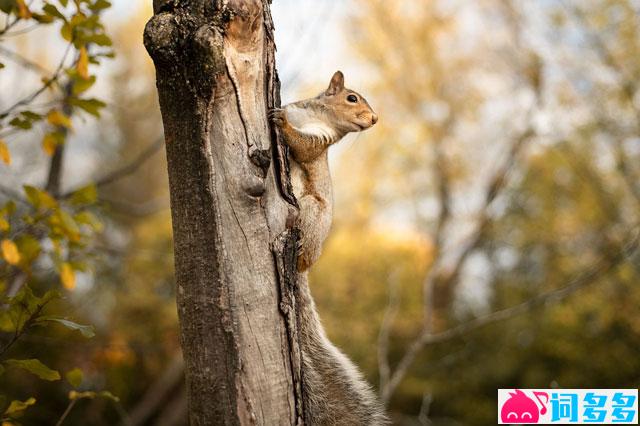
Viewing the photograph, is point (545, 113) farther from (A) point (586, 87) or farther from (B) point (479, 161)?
(B) point (479, 161)

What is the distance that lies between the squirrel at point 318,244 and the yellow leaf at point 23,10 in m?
0.56

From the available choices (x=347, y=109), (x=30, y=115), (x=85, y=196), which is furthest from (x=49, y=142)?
(x=347, y=109)

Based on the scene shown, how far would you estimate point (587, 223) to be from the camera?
7.40 meters

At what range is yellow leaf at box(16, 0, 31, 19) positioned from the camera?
1327mm

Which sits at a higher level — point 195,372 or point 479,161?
point 479,161

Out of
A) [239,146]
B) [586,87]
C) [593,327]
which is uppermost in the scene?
[586,87]

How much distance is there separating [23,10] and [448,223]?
864 centimetres

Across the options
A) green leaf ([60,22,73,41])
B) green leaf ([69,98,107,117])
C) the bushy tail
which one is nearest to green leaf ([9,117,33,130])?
green leaf ([69,98,107,117])

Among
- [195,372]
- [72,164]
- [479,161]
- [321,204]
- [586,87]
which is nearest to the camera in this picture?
[195,372]

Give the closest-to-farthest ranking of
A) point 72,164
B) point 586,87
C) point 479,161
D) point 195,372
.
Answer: point 195,372, point 586,87, point 479,161, point 72,164

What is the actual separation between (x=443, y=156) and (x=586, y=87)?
10.7 feet

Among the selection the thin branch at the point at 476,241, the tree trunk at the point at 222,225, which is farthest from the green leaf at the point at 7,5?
the thin branch at the point at 476,241

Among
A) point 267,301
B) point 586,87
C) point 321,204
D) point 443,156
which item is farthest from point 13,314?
point 443,156

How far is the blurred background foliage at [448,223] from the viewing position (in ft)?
21.1
